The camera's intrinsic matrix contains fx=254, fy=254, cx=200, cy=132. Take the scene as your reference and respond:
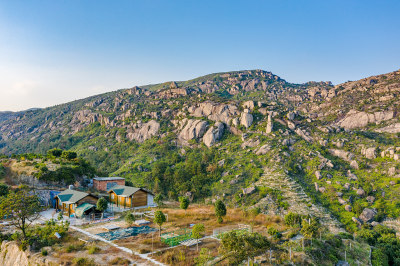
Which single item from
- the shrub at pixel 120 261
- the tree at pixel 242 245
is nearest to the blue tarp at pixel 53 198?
the shrub at pixel 120 261

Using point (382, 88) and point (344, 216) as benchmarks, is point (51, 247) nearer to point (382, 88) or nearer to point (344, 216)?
point (344, 216)

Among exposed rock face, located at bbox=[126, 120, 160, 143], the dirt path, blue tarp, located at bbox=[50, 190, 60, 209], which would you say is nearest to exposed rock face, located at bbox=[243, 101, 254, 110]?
the dirt path

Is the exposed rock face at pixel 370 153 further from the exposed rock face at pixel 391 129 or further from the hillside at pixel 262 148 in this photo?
the exposed rock face at pixel 391 129

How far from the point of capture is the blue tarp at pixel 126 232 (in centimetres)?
2238

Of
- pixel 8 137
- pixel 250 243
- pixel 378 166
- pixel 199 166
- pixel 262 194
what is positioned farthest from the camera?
pixel 8 137

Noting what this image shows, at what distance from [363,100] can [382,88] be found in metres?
9.13

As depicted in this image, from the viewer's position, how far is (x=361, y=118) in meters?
84.8

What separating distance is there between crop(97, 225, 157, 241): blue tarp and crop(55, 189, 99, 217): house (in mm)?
8051

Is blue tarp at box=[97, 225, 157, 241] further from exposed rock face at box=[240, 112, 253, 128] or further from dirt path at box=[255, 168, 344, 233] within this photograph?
exposed rock face at box=[240, 112, 253, 128]

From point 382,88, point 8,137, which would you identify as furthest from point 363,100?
point 8,137

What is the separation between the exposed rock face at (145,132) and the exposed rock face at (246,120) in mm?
34867

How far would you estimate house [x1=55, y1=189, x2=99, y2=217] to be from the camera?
2999 cm

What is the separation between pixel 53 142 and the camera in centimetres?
12331

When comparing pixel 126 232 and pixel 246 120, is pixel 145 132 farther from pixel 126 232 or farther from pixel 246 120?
pixel 126 232
